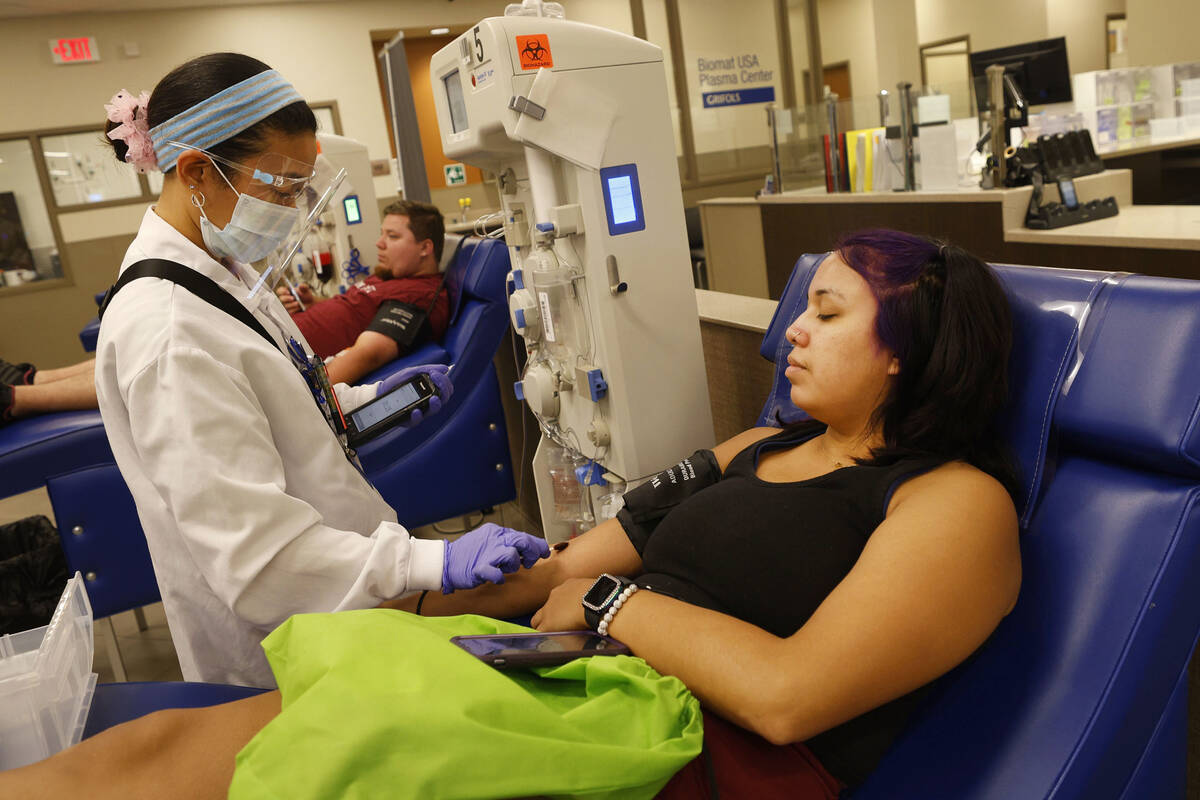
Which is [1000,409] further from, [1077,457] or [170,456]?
[170,456]

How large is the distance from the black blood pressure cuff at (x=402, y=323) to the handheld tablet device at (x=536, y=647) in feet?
6.63

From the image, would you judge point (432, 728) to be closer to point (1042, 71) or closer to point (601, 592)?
point (601, 592)

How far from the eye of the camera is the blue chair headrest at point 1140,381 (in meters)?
1.03

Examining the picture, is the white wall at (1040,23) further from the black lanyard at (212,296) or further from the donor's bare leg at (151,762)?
the donor's bare leg at (151,762)

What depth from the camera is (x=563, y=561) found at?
1.51 meters

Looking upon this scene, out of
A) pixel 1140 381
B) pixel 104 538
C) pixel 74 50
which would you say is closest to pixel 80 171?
pixel 74 50

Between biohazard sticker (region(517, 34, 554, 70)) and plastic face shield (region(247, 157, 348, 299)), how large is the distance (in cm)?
42

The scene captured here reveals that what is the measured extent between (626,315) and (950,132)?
9.69 ft

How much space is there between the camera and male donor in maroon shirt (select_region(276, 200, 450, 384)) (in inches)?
121

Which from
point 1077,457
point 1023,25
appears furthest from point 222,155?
point 1023,25

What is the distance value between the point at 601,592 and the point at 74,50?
7.93 metres

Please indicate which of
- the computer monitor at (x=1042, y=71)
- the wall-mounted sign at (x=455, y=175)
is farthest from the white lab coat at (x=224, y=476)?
the wall-mounted sign at (x=455, y=175)

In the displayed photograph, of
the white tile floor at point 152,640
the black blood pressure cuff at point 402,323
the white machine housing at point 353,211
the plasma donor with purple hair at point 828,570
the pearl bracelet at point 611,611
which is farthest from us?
the white machine housing at point 353,211

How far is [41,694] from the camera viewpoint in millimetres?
1006
